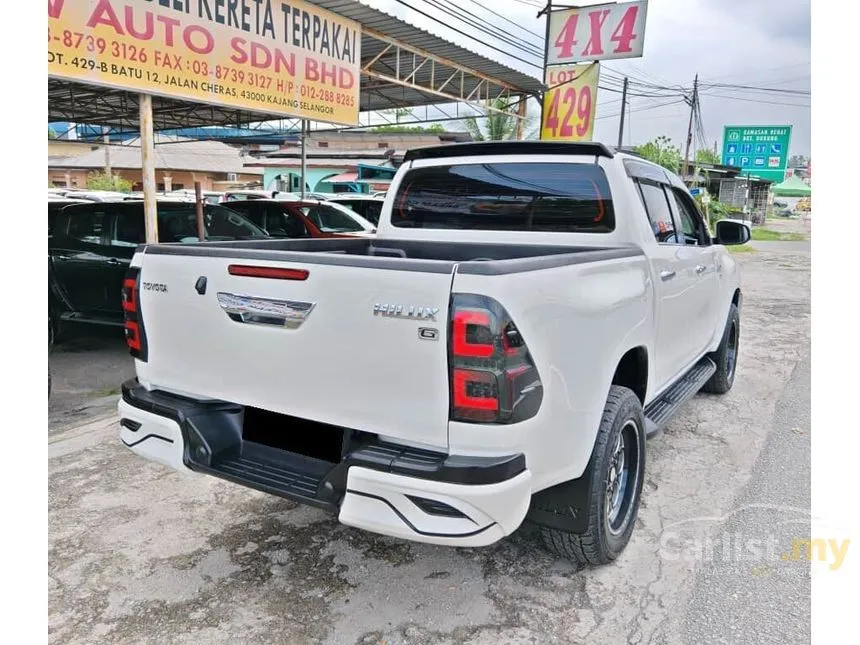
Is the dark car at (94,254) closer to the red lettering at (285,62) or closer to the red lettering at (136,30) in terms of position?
the red lettering at (136,30)

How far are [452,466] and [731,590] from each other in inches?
62.8

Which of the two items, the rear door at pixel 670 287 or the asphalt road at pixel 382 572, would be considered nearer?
the asphalt road at pixel 382 572

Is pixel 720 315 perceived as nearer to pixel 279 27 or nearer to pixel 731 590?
pixel 731 590

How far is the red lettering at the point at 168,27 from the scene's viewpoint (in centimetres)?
640

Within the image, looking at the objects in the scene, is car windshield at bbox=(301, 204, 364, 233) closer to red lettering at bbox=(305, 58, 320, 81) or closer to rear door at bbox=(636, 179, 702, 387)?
red lettering at bbox=(305, 58, 320, 81)

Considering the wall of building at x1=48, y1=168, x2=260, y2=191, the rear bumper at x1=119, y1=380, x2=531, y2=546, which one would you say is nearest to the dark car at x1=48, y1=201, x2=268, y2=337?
the rear bumper at x1=119, y1=380, x2=531, y2=546

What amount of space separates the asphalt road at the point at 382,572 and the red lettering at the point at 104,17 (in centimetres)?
384

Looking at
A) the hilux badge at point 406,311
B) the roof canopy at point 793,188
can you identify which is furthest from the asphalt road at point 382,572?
the roof canopy at point 793,188

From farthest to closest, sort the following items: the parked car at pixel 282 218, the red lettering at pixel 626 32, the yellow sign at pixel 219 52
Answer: the red lettering at pixel 626 32
the parked car at pixel 282 218
the yellow sign at pixel 219 52

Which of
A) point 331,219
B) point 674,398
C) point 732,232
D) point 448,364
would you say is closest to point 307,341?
point 448,364

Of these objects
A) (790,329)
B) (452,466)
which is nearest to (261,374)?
(452,466)

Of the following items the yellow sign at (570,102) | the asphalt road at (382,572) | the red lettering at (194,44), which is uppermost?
the yellow sign at (570,102)

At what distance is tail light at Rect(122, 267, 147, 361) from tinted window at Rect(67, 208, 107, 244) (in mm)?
4734
